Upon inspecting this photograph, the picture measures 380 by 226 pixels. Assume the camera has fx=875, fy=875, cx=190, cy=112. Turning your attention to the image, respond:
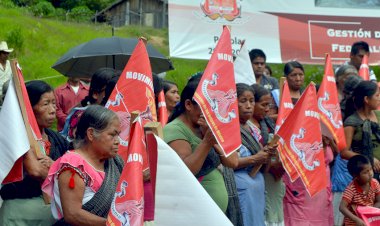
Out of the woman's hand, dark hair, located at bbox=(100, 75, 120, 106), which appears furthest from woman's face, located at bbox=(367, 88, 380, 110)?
dark hair, located at bbox=(100, 75, 120, 106)

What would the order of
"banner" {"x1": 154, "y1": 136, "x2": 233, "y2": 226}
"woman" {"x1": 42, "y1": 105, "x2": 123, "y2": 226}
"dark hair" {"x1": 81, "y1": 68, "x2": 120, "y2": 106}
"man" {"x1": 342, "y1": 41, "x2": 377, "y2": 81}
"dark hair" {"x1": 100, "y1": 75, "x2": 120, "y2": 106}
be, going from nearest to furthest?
"banner" {"x1": 154, "y1": 136, "x2": 233, "y2": 226} → "woman" {"x1": 42, "y1": 105, "x2": 123, "y2": 226} → "dark hair" {"x1": 100, "y1": 75, "x2": 120, "y2": 106} → "dark hair" {"x1": 81, "y1": 68, "x2": 120, "y2": 106} → "man" {"x1": 342, "y1": 41, "x2": 377, "y2": 81}

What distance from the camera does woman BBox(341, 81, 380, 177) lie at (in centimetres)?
830

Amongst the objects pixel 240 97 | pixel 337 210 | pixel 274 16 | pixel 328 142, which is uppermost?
pixel 274 16

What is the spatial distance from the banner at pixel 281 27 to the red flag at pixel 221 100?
496 cm

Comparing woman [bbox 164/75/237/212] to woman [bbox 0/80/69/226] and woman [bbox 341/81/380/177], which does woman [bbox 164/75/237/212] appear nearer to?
woman [bbox 0/80/69/226]

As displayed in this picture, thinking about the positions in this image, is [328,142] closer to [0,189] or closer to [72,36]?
[0,189]

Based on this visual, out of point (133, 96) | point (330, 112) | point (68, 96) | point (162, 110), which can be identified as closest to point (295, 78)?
point (330, 112)

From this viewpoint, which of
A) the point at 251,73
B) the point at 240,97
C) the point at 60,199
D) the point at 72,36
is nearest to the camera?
the point at 60,199

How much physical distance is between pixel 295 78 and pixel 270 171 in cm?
175

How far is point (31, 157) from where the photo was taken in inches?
218

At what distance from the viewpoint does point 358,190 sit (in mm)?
8117

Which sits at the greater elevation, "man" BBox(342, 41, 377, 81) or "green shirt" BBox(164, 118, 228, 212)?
"man" BBox(342, 41, 377, 81)

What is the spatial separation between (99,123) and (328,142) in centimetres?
374

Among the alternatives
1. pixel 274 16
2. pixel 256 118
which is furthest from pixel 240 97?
pixel 274 16
